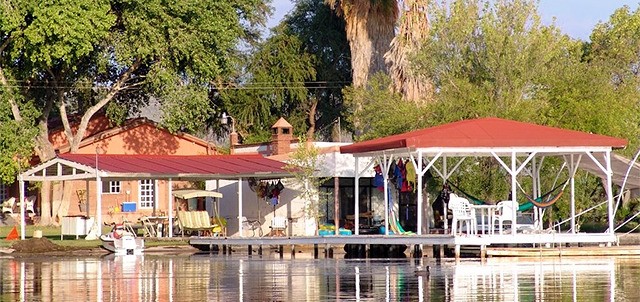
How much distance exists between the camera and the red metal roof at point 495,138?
1417 inches

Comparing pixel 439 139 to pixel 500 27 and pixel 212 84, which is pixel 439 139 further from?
pixel 212 84

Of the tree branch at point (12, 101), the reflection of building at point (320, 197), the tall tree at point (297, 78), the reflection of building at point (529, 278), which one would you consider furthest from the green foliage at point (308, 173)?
the tall tree at point (297, 78)

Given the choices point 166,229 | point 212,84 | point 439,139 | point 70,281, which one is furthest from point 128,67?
point 70,281

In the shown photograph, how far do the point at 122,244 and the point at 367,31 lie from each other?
2346cm

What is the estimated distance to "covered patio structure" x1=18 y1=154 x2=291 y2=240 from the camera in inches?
1726

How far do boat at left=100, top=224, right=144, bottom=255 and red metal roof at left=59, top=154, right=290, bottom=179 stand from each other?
2.33m

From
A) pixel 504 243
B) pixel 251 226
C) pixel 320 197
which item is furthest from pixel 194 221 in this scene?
pixel 504 243

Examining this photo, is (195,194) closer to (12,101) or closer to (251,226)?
(251,226)

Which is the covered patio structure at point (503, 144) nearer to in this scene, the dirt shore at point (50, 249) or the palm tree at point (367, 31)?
the dirt shore at point (50, 249)

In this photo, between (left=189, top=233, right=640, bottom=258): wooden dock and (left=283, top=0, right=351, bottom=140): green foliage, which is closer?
(left=189, top=233, right=640, bottom=258): wooden dock

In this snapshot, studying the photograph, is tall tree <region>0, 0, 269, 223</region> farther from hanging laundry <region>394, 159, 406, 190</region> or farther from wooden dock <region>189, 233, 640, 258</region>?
wooden dock <region>189, 233, 640, 258</region>

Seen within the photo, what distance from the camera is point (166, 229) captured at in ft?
156

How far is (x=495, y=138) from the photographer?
119 ft

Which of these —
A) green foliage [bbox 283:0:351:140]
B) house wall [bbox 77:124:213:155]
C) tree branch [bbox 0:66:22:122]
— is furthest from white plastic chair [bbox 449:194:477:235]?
green foliage [bbox 283:0:351:140]
